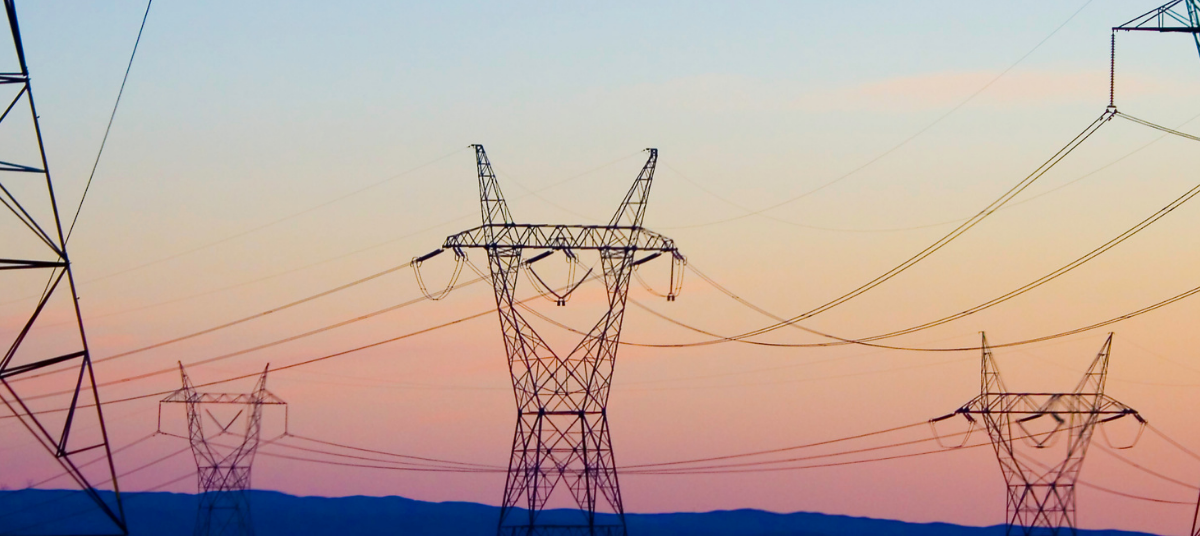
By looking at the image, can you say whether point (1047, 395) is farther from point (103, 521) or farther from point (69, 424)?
point (103, 521)

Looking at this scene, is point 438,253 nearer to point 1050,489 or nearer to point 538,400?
point 538,400

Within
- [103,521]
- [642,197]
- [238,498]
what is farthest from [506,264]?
[103,521]

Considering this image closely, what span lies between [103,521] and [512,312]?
149 meters

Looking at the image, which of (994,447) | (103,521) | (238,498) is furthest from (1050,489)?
(103,521)

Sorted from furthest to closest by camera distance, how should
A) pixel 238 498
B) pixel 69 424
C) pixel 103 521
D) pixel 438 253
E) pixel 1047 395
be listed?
pixel 103 521
pixel 238 498
pixel 1047 395
pixel 438 253
pixel 69 424

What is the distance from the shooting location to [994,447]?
63500 millimetres

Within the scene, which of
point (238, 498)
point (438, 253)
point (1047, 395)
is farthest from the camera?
point (238, 498)

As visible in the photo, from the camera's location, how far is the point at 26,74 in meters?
29.5

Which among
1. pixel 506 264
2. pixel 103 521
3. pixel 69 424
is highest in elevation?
pixel 103 521

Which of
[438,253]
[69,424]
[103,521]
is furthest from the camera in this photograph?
[103,521]

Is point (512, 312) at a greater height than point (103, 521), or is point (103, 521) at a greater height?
point (103, 521)

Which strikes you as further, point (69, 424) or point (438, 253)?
point (438, 253)

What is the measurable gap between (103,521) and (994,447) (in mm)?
142465

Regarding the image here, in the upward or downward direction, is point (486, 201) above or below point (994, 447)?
above
